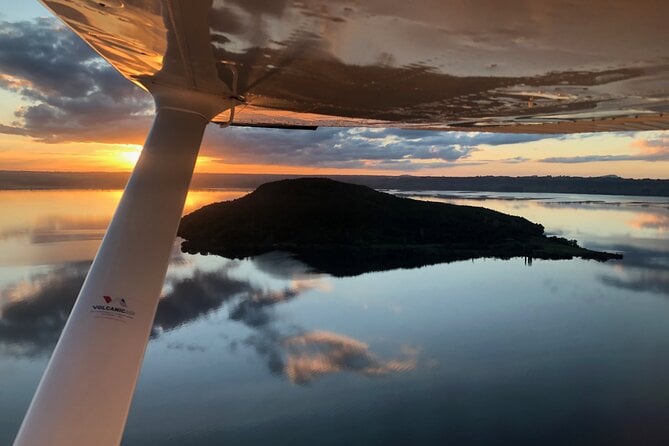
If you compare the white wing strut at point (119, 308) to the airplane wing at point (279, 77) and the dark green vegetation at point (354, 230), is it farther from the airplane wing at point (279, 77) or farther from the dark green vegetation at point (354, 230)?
the dark green vegetation at point (354, 230)

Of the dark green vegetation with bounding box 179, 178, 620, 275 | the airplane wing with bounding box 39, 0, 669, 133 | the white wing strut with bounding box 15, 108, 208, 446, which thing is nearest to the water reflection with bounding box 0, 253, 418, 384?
the dark green vegetation with bounding box 179, 178, 620, 275

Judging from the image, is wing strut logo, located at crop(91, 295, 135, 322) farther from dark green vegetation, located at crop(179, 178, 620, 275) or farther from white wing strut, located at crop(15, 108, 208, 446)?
dark green vegetation, located at crop(179, 178, 620, 275)

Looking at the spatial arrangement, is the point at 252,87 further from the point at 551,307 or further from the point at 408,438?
the point at 551,307

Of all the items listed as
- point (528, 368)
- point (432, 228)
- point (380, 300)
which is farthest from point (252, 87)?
point (432, 228)

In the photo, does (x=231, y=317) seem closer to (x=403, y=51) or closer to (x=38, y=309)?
(x=38, y=309)

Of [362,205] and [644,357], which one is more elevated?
[362,205]

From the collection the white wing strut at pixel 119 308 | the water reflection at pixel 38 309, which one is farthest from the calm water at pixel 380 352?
the white wing strut at pixel 119 308

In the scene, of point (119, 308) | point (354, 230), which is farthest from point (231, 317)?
point (119, 308)
